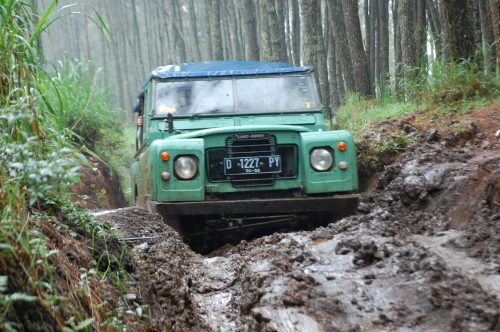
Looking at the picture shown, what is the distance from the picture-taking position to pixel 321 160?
20.2ft

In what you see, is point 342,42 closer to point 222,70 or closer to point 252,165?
point 222,70

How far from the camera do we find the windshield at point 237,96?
709 centimetres

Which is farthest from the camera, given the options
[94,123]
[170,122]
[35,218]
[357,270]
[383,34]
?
[383,34]

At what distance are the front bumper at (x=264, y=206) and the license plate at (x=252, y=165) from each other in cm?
30

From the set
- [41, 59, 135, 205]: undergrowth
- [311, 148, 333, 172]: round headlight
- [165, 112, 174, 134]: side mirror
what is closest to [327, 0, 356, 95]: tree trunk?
[41, 59, 135, 205]: undergrowth

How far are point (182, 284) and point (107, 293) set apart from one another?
1184 millimetres

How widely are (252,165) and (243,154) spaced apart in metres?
0.13

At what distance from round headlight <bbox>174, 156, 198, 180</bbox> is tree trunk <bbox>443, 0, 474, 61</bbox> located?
458cm

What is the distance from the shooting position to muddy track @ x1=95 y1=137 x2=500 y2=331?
10.5ft

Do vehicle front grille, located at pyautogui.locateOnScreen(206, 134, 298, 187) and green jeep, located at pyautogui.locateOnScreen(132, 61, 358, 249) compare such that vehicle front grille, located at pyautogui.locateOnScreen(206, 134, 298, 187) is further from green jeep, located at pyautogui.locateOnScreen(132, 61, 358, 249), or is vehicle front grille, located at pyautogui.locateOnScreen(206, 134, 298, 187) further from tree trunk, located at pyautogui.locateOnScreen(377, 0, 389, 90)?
tree trunk, located at pyautogui.locateOnScreen(377, 0, 389, 90)

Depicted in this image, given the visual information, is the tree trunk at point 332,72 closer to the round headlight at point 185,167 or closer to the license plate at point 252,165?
the license plate at point 252,165


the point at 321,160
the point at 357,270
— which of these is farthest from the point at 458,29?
the point at 357,270

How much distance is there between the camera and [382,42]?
57.4 feet

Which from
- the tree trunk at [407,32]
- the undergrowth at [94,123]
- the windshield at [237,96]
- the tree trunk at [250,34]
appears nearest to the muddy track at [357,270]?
the windshield at [237,96]
